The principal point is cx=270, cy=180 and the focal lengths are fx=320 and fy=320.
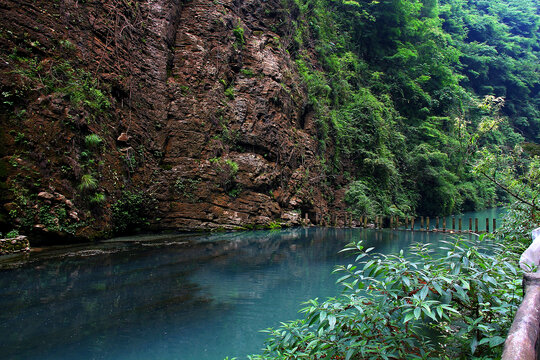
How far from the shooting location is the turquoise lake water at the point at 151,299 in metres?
3.58

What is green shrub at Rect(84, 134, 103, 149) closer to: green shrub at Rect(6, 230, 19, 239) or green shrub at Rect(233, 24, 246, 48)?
green shrub at Rect(6, 230, 19, 239)

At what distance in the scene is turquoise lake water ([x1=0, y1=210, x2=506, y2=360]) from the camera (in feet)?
11.7

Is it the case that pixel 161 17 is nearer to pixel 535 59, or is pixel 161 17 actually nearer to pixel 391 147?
pixel 391 147

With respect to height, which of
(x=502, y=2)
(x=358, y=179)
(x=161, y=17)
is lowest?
(x=358, y=179)

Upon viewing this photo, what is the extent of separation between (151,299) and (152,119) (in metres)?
9.80

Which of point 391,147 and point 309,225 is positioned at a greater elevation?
point 391,147

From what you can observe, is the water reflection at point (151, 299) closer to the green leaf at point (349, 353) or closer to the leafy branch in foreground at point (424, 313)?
the leafy branch in foreground at point (424, 313)

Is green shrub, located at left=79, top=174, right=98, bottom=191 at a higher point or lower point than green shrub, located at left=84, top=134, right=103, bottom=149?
lower

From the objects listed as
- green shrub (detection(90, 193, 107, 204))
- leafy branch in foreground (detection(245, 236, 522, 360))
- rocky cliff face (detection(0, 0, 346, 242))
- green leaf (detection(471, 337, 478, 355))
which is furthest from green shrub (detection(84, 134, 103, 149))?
green leaf (detection(471, 337, 478, 355))

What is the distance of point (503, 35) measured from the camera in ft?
135

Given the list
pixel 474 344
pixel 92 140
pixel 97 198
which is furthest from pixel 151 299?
pixel 92 140

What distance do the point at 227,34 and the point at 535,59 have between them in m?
46.8

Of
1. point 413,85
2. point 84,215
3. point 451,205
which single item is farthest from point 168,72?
point 451,205

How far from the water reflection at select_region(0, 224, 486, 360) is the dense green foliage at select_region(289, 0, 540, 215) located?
492 inches
